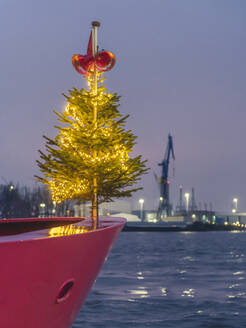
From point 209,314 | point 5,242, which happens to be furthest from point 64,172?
point 5,242

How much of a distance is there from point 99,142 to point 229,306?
6.83m

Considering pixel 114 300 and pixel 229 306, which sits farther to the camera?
pixel 114 300

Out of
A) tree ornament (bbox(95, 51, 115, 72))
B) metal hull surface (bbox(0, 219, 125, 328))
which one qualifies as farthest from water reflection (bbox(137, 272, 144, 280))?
metal hull surface (bbox(0, 219, 125, 328))

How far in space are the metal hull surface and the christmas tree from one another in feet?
24.5

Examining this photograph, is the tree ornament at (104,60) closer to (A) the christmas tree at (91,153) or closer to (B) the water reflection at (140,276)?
(A) the christmas tree at (91,153)

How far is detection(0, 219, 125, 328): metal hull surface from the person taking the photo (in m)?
5.15

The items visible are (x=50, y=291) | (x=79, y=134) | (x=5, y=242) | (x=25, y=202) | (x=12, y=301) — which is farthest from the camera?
(x=25, y=202)

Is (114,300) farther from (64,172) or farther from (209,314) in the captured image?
(64,172)

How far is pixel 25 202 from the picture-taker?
390ft

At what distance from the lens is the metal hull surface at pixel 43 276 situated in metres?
5.15

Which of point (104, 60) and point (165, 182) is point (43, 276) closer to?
point (104, 60)

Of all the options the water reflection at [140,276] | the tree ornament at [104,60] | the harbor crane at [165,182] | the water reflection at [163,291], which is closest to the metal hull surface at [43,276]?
the tree ornament at [104,60]

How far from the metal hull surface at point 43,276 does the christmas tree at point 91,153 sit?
294 inches

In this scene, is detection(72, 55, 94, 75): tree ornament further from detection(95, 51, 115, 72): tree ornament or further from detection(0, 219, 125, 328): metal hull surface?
detection(0, 219, 125, 328): metal hull surface
